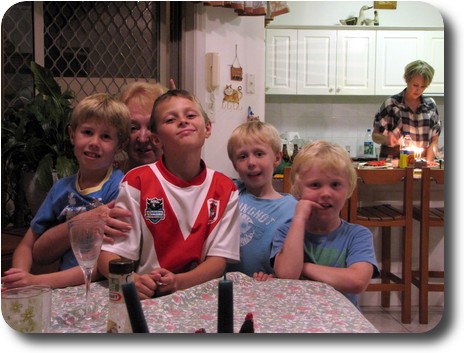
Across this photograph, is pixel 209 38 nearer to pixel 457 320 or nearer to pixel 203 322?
pixel 203 322

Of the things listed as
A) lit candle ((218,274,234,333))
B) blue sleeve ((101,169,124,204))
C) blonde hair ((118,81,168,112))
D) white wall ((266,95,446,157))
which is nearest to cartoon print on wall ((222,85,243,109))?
blonde hair ((118,81,168,112))

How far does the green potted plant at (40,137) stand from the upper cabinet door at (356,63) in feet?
4.49

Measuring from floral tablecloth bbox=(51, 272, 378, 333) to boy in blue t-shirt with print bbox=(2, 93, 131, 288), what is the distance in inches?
2.2

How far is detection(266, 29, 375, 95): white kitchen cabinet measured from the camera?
236 cm

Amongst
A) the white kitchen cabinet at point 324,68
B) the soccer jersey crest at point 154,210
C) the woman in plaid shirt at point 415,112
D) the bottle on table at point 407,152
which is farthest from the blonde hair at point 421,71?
the white kitchen cabinet at point 324,68

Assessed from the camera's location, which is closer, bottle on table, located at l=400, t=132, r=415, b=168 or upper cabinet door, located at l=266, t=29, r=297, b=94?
bottle on table, located at l=400, t=132, r=415, b=168

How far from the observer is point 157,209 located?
0.88m

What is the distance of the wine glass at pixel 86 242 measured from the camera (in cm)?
78

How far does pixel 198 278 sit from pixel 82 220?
0.68 ft

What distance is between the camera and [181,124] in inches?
34.9

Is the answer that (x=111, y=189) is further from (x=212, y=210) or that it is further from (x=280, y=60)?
(x=280, y=60)

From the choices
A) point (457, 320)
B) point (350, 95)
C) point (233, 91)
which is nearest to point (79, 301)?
point (233, 91)

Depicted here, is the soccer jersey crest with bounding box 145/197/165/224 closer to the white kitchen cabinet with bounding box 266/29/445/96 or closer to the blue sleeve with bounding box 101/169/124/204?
the blue sleeve with bounding box 101/169/124/204

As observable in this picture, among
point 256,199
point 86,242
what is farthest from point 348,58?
point 86,242
